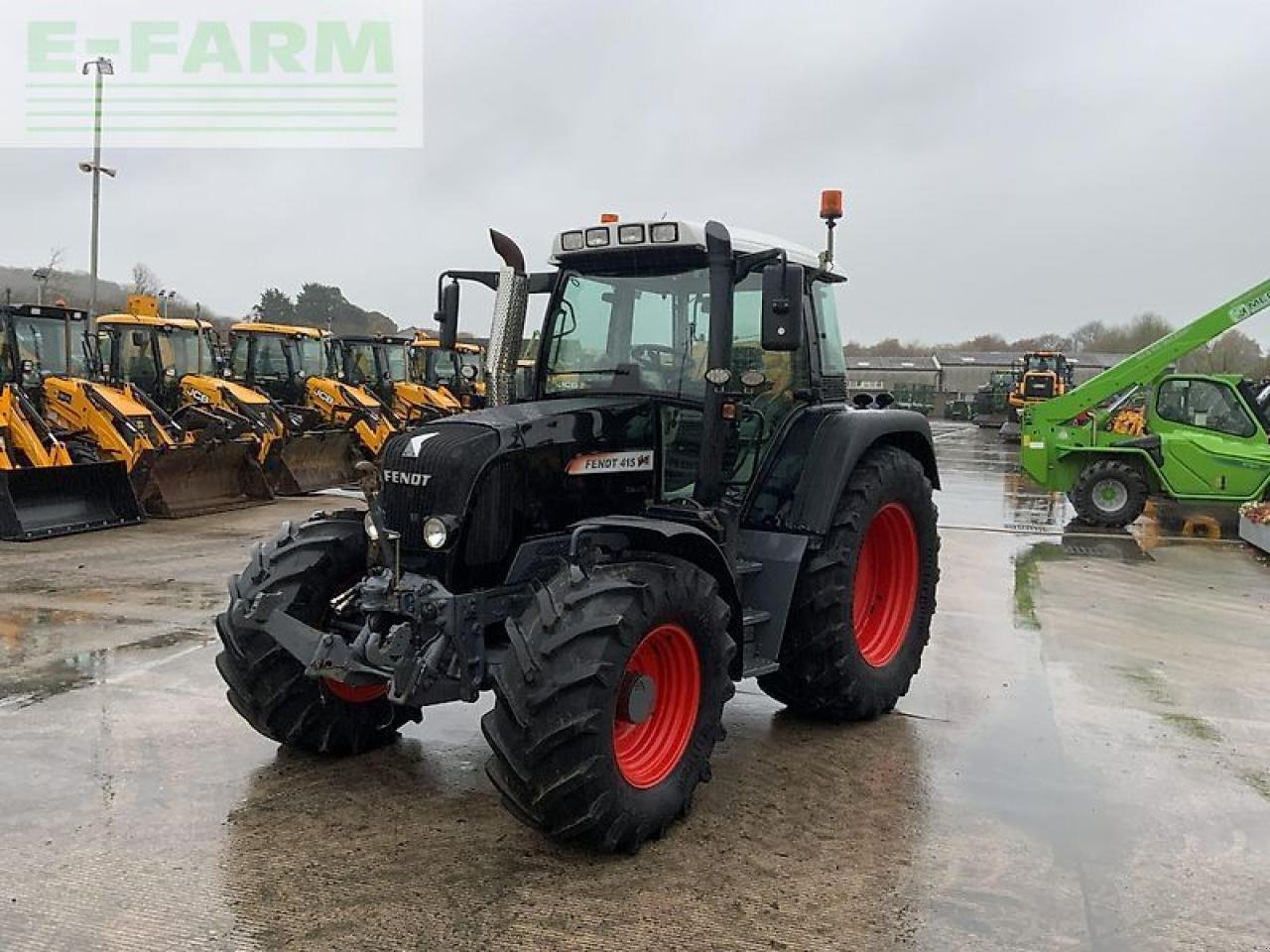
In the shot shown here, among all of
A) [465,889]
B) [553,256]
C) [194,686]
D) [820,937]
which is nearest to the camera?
[820,937]

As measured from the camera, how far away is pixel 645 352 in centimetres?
457

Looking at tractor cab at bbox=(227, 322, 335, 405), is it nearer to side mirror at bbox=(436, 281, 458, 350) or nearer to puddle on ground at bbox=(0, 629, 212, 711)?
puddle on ground at bbox=(0, 629, 212, 711)

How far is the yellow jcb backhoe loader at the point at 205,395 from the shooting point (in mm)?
13930

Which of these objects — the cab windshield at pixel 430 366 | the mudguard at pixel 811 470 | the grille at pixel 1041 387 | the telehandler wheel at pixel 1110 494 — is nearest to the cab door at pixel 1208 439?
the telehandler wheel at pixel 1110 494

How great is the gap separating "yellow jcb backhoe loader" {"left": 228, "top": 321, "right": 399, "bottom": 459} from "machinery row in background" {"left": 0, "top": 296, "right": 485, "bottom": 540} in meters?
0.02

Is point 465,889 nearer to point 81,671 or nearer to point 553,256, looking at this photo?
point 553,256

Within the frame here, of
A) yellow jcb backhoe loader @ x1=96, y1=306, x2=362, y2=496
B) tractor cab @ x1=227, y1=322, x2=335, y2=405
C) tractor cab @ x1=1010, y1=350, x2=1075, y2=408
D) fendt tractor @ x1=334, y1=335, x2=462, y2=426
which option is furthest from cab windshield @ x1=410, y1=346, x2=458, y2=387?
tractor cab @ x1=1010, y1=350, x2=1075, y2=408

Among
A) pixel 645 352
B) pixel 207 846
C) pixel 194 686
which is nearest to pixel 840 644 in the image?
pixel 645 352

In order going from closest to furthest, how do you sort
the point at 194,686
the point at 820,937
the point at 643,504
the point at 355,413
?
1. the point at 820,937
2. the point at 643,504
3. the point at 194,686
4. the point at 355,413

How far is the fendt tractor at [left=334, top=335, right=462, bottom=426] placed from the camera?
1873cm

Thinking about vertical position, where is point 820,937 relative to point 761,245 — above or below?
below

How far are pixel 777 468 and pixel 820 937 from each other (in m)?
2.25

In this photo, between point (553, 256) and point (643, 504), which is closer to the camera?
point (643, 504)

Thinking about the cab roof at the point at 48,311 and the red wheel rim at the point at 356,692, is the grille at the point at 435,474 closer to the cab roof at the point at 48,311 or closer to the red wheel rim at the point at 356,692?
the red wheel rim at the point at 356,692
